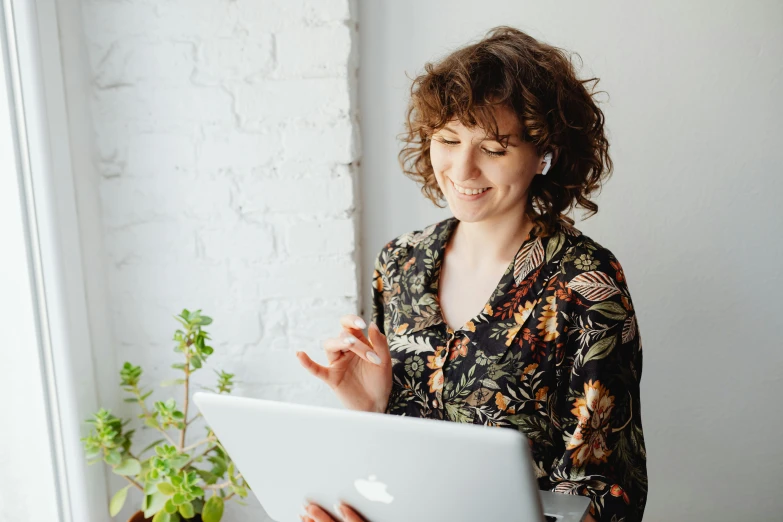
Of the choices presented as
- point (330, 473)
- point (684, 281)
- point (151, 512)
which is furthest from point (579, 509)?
point (151, 512)

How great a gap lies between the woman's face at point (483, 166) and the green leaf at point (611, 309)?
0.72 ft

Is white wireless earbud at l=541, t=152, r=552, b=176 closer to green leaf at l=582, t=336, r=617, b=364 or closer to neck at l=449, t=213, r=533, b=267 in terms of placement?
neck at l=449, t=213, r=533, b=267

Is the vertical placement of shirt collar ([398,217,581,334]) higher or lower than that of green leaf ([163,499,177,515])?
higher

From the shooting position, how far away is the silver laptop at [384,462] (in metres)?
0.69

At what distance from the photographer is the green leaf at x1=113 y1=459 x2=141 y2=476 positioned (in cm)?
145

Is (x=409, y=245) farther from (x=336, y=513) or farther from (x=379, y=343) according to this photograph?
(x=336, y=513)

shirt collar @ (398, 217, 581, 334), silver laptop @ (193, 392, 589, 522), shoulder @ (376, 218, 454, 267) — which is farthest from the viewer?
shoulder @ (376, 218, 454, 267)

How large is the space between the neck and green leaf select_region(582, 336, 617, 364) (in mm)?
234

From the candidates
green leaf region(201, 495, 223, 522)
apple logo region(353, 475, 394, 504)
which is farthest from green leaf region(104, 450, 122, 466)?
apple logo region(353, 475, 394, 504)

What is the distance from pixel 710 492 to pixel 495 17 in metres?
1.24

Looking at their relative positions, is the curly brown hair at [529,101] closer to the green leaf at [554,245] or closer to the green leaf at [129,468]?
the green leaf at [554,245]

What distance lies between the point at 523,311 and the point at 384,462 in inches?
17.4

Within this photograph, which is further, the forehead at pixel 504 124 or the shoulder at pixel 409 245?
the shoulder at pixel 409 245

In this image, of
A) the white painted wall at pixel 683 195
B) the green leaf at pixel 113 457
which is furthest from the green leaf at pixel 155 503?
the white painted wall at pixel 683 195
